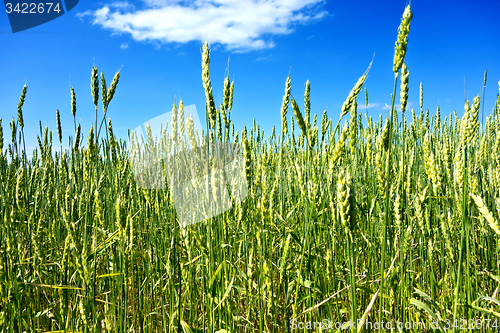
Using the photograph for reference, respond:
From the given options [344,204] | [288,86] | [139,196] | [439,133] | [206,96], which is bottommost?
[344,204]

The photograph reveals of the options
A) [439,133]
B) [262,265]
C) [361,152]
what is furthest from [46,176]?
[439,133]

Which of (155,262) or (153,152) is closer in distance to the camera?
(155,262)

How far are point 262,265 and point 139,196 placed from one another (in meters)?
1.46

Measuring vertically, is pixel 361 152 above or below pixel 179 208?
above

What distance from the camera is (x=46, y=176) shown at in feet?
6.04

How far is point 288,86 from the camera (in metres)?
1.36

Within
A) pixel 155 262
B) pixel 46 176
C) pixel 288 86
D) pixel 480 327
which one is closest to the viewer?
pixel 480 327

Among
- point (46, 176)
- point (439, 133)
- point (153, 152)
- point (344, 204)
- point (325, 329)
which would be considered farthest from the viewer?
point (439, 133)

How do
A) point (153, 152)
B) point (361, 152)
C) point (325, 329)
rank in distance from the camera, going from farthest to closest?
1. point (361, 152)
2. point (153, 152)
3. point (325, 329)

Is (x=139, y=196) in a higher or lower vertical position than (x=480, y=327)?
higher

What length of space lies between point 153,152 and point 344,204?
5.50 ft

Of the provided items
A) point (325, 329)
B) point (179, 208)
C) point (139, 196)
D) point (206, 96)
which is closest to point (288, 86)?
point (206, 96)

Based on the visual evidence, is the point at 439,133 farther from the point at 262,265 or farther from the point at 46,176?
the point at 46,176

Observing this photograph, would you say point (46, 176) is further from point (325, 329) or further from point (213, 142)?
point (325, 329)
